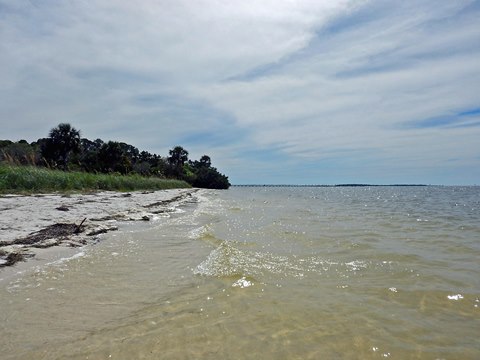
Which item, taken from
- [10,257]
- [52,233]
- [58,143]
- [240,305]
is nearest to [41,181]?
[52,233]

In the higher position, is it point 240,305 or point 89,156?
point 89,156

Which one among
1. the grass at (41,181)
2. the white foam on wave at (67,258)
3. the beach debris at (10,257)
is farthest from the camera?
the grass at (41,181)

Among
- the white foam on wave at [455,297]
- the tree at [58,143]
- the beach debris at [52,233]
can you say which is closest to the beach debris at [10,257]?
the beach debris at [52,233]

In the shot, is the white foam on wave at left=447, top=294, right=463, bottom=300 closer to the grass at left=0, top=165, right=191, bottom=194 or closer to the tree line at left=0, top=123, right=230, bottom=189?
the grass at left=0, top=165, right=191, bottom=194

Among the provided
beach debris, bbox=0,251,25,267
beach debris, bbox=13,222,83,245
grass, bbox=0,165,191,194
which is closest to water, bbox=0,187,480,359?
beach debris, bbox=0,251,25,267

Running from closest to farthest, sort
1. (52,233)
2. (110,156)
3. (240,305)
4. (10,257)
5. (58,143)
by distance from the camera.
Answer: (240,305), (10,257), (52,233), (58,143), (110,156)

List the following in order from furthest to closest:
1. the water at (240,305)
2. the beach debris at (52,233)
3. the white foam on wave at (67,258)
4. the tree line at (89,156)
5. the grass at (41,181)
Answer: the tree line at (89,156)
the grass at (41,181)
the beach debris at (52,233)
the white foam on wave at (67,258)
the water at (240,305)

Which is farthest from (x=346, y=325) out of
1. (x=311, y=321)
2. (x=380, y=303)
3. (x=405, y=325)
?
(x=380, y=303)

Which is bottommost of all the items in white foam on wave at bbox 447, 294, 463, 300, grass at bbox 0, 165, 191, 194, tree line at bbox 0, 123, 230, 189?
white foam on wave at bbox 447, 294, 463, 300

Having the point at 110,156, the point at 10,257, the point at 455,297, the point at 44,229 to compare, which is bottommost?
the point at 455,297

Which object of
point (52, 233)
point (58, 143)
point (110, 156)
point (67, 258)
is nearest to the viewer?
point (67, 258)

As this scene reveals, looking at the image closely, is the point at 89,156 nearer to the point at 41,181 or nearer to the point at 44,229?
the point at 41,181

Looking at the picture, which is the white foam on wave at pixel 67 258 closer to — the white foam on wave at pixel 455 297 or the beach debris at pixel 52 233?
the beach debris at pixel 52 233

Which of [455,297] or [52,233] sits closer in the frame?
[455,297]
